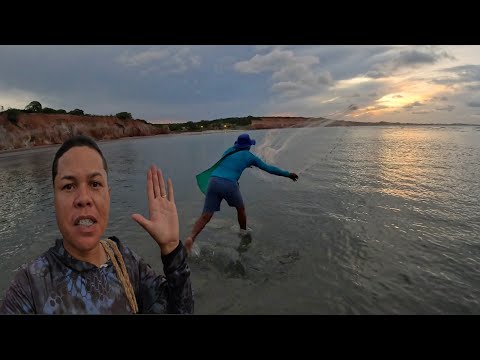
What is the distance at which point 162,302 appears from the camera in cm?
225

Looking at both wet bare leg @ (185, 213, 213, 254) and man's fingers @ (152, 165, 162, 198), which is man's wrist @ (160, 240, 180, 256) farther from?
wet bare leg @ (185, 213, 213, 254)

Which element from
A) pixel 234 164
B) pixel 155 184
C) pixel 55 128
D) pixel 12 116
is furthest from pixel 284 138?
pixel 55 128

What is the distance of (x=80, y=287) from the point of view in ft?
6.40

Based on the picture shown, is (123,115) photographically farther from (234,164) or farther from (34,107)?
(234,164)

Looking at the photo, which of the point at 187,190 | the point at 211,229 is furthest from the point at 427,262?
the point at 187,190

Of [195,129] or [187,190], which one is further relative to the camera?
[195,129]

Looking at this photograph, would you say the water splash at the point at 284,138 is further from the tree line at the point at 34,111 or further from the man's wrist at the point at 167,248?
the tree line at the point at 34,111

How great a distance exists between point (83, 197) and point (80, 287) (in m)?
0.54

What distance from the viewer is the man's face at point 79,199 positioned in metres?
1.91

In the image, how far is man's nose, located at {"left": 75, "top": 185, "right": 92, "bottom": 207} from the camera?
190 cm

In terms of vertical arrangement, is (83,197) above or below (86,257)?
above
